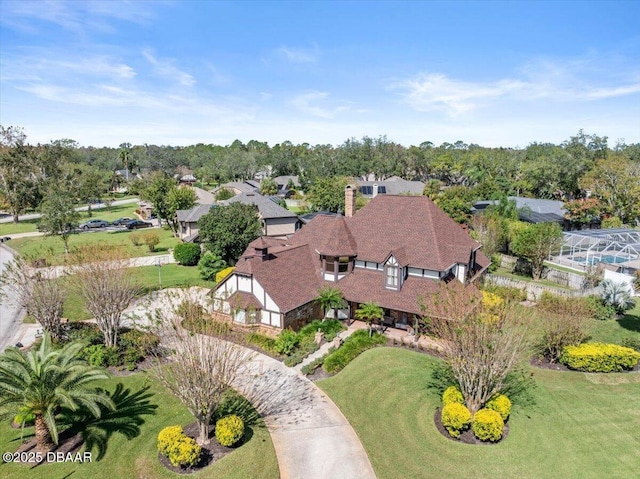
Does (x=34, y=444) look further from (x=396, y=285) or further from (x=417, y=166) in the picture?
(x=417, y=166)

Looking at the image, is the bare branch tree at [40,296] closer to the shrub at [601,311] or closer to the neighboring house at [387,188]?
the shrub at [601,311]

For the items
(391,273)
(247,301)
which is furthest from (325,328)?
(391,273)

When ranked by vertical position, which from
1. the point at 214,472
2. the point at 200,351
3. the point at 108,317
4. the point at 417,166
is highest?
the point at 417,166

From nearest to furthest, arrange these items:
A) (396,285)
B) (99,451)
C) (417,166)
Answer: (99,451) → (396,285) → (417,166)

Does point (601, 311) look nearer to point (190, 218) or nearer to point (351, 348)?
point (351, 348)

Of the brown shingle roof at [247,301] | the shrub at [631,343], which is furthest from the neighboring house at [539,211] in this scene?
the brown shingle roof at [247,301]

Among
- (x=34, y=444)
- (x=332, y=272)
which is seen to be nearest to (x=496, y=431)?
(x=332, y=272)

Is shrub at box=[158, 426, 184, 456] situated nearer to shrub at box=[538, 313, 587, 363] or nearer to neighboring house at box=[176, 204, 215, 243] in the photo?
shrub at box=[538, 313, 587, 363]
